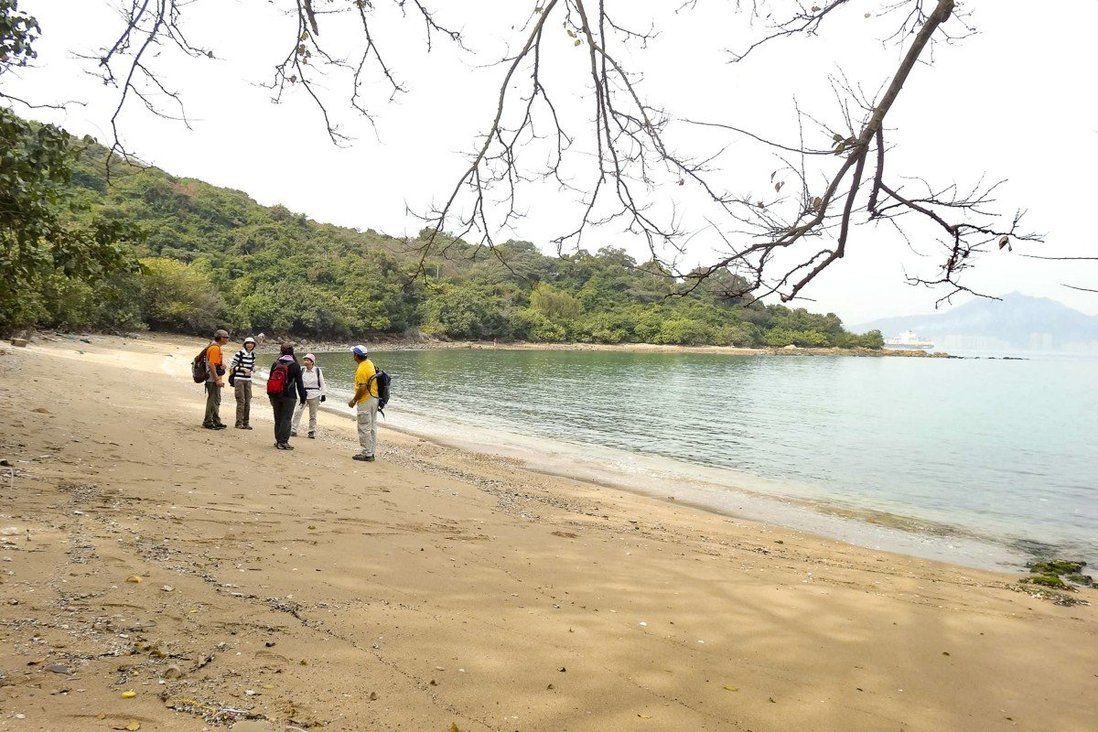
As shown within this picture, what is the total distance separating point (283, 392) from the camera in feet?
33.3

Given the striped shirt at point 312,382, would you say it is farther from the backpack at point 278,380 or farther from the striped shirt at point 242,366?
the backpack at point 278,380

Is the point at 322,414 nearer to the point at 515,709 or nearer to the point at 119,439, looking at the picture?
the point at 119,439

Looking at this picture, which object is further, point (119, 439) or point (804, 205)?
point (119, 439)

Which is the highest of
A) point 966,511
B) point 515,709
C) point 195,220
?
point 195,220

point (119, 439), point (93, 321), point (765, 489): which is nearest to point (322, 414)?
point (119, 439)

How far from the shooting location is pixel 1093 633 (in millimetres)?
6109

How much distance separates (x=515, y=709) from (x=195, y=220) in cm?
8831

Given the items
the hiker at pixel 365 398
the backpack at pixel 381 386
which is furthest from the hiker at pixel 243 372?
the backpack at pixel 381 386

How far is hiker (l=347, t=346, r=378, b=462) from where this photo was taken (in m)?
10.4

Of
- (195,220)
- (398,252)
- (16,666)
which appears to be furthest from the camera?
(195,220)

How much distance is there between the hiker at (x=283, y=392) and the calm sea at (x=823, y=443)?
25.1 ft

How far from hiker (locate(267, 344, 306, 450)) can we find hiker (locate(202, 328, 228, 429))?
1.00 metres

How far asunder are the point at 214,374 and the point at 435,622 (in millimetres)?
8753

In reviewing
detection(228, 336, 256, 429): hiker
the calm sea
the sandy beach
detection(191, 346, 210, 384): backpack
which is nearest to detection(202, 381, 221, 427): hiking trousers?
detection(228, 336, 256, 429): hiker
